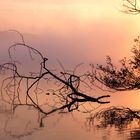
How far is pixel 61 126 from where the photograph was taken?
21.6 metres

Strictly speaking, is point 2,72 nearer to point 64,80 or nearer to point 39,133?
point 64,80

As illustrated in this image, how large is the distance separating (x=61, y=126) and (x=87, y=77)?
10471mm

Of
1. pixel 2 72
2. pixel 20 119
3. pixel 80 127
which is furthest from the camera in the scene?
pixel 20 119

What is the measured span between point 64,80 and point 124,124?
1924 millimetres

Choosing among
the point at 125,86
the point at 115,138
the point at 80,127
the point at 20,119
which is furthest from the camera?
the point at 20,119

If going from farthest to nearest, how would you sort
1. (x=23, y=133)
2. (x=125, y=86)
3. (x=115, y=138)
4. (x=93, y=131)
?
(x=23, y=133) < (x=93, y=131) < (x=115, y=138) < (x=125, y=86)

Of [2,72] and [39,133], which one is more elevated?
[2,72]

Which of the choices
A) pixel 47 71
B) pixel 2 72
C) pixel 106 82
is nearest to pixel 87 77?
pixel 106 82

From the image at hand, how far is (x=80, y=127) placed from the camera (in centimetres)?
1953

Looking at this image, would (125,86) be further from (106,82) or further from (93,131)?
(93,131)

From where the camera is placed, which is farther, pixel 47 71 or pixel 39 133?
pixel 39 133

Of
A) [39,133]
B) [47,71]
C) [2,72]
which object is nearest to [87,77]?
[47,71]

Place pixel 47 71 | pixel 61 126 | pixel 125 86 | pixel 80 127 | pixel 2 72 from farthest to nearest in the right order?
pixel 61 126 → pixel 80 127 → pixel 125 86 → pixel 47 71 → pixel 2 72

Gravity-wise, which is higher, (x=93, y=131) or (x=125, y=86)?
(x=125, y=86)
